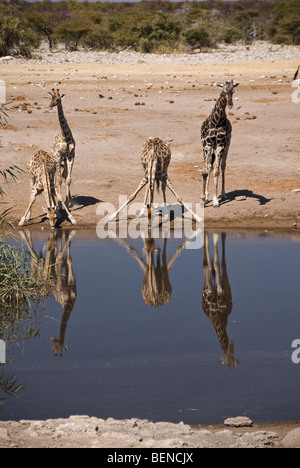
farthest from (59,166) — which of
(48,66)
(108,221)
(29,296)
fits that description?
(48,66)

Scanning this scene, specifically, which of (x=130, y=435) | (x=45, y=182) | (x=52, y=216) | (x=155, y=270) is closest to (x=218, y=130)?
(x=45, y=182)

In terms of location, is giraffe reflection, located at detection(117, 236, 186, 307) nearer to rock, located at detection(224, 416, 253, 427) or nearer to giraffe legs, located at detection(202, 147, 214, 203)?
giraffe legs, located at detection(202, 147, 214, 203)

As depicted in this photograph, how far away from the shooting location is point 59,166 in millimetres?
15453

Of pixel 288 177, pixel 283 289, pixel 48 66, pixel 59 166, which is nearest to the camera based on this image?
pixel 283 289

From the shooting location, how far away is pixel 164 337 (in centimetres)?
934

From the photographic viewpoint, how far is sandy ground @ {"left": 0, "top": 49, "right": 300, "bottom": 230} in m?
16.7

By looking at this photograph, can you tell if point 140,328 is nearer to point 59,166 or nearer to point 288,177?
point 59,166

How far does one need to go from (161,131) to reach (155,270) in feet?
32.9

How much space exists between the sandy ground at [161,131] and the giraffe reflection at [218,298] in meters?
2.75

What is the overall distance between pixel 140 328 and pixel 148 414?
2465 mm

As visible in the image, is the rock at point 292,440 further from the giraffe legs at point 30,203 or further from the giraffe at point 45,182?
the giraffe legs at point 30,203

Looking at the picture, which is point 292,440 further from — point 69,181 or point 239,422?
point 69,181
